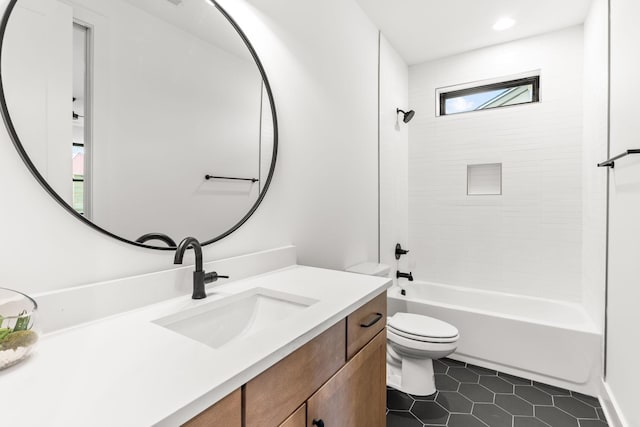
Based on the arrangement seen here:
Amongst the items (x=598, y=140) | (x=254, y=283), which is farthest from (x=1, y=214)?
(x=598, y=140)

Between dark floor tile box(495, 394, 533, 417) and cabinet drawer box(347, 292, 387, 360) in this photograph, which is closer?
cabinet drawer box(347, 292, 387, 360)

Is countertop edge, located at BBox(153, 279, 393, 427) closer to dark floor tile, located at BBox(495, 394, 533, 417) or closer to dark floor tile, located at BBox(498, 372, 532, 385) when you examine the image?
dark floor tile, located at BBox(495, 394, 533, 417)

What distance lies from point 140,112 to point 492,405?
94.5 inches

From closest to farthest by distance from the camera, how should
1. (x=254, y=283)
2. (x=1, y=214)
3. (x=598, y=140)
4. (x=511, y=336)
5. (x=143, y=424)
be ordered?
(x=143, y=424)
(x=1, y=214)
(x=254, y=283)
(x=598, y=140)
(x=511, y=336)

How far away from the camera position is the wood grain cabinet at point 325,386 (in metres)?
0.66

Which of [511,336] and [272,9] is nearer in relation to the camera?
[272,9]

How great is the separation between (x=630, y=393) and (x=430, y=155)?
7.74 ft

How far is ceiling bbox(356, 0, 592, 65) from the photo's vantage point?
238 centimetres

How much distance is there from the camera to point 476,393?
2.07 meters

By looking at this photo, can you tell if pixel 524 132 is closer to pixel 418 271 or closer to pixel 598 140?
pixel 598 140

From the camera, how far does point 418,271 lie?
339 cm

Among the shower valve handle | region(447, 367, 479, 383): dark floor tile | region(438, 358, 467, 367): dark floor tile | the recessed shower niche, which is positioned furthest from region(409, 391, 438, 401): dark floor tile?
the recessed shower niche

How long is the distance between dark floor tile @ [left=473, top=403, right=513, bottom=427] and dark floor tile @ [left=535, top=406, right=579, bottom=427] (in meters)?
0.20

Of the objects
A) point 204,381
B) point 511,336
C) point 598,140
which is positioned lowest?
point 511,336
